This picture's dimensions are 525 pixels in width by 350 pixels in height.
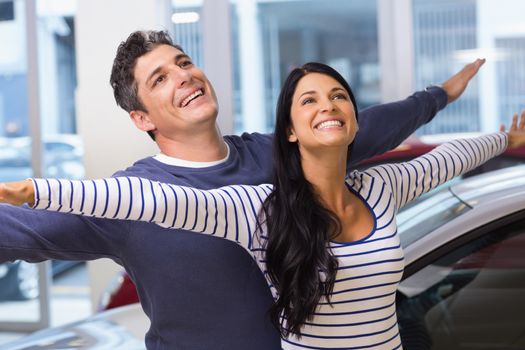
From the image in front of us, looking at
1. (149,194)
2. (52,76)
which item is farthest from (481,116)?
(149,194)

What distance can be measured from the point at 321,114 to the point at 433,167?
0.39m

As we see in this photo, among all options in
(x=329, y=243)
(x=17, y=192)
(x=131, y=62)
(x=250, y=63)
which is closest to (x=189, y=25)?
(x=250, y=63)

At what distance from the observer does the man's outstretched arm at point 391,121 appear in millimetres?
2113

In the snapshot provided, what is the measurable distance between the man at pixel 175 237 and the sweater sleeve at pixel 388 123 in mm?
282

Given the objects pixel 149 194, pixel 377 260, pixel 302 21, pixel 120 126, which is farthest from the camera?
pixel 302 21

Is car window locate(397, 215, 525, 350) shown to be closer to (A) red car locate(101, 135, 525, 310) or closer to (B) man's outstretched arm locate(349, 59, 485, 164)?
(B) man's outstretched arm locate(349, 59, 485, 164)

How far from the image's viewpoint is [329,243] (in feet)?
5.62

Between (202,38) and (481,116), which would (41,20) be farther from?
(481,116)

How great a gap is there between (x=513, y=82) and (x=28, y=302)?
4076 mm

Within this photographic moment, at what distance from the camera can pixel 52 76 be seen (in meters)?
6.43

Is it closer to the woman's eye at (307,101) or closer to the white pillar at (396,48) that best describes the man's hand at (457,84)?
the woman's eye at (307,101)

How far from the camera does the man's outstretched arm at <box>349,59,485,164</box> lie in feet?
6.93

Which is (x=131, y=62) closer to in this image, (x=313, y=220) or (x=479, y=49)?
(x=313, y=220)

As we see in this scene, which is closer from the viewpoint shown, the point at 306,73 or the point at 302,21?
the point at 306,73
